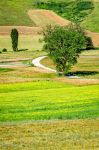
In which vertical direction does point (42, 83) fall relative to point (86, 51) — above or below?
above

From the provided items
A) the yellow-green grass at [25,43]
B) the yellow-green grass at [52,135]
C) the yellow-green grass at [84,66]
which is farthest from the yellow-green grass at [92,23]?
the yellow-green grass at [52,135]

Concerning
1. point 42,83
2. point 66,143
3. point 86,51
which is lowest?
point 86,51

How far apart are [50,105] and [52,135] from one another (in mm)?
13110

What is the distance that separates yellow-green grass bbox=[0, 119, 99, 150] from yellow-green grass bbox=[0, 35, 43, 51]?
120m

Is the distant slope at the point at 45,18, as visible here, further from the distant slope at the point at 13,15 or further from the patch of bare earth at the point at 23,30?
the patch of bare earth at the point at 23,30

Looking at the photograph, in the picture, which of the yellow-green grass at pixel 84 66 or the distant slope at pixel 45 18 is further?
the distant slope at pixel 45 18

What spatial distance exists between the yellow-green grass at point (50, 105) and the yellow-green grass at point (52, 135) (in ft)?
9.19

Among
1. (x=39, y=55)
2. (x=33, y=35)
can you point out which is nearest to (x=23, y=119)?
(x=39, y=55)

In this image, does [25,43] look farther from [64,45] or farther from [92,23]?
[64,45]

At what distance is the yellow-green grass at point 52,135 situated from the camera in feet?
97.9

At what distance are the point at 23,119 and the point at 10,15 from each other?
488ft

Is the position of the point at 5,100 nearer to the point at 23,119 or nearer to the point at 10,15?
the point at 23,119

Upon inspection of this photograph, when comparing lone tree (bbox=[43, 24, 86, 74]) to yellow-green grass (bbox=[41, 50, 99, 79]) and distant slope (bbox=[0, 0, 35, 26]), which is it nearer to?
yellow-green grass (bbox=[41, 50, 99, 79])

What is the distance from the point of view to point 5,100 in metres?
49.2
